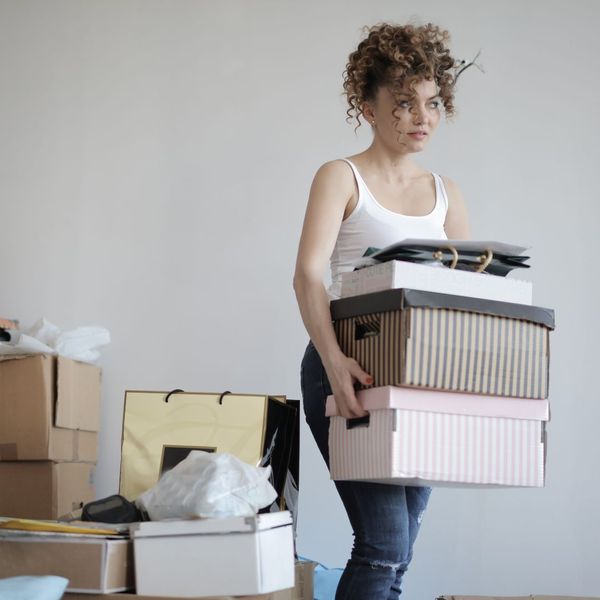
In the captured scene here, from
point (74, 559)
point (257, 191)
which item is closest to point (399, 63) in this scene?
point (74, 559)

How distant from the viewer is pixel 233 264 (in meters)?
2.58

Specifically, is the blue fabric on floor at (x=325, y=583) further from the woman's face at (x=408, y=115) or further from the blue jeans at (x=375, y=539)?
the woman's face at (x=408, y=115)

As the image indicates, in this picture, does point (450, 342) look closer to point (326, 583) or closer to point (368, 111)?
point (368, 111)

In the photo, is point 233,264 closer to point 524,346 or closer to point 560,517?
point 560,517

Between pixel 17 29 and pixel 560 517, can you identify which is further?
pixel 17 29

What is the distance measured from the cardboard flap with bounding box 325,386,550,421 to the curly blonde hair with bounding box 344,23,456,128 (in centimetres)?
51

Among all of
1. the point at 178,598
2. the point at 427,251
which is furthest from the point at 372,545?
the point at 427,251

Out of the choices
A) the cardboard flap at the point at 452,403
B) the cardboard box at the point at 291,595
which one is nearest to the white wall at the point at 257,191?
the cardboard box at the point at 291,595

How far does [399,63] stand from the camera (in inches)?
60.4

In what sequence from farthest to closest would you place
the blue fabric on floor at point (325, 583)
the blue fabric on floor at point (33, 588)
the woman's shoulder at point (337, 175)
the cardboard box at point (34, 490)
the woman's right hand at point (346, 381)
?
the cardboard box at point (34, 490) → the blue fabric on floor at point (325, 583) → the woman's shoulder at point (337, 175) → the woman's right hand at point (346, 381) → the blue fabric on floor at point (33, 588)

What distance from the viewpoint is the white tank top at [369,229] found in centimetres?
154

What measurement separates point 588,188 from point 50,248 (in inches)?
59.9

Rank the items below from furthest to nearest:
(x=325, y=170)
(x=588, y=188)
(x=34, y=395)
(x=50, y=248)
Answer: (x=50, y=248) < (x=588, y=188) < (x=34, y=395) < (x=325, y=170)

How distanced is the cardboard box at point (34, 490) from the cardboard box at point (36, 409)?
0.10ft
